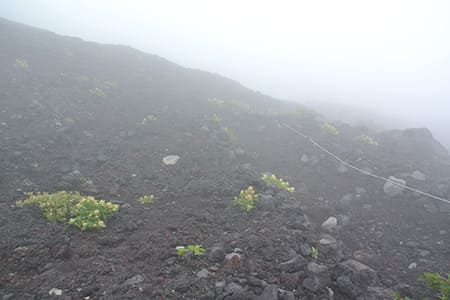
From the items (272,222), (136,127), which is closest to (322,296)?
(272,222)

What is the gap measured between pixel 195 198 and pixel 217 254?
2.96m

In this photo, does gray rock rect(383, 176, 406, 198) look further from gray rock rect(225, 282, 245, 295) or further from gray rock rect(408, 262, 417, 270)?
gray rock rect(225, 282, 245, 295)

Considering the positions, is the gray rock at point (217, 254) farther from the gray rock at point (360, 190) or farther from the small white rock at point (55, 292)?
the gray rock at point (360, 190)

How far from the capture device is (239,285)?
514 centimetres

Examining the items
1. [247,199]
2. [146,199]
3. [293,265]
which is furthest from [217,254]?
[146,199]

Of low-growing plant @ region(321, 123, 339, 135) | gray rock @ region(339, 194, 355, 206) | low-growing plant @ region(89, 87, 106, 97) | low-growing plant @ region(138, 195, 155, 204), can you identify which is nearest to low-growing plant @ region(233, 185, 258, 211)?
low-growing plant @ region(138, 195, 155, 204)

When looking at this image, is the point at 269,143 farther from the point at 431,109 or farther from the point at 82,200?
the point at 431,109

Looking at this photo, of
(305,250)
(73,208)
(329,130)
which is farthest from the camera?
(329,130)

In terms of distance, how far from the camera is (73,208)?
7035mm

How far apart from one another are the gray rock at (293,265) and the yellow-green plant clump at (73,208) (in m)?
4.15

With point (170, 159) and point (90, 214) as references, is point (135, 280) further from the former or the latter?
point (170, 159)

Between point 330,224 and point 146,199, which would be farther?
point 330,224

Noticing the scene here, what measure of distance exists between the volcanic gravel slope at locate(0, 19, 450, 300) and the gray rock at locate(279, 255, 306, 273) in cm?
3

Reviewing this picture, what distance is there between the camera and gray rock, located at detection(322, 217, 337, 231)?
27.5ft
